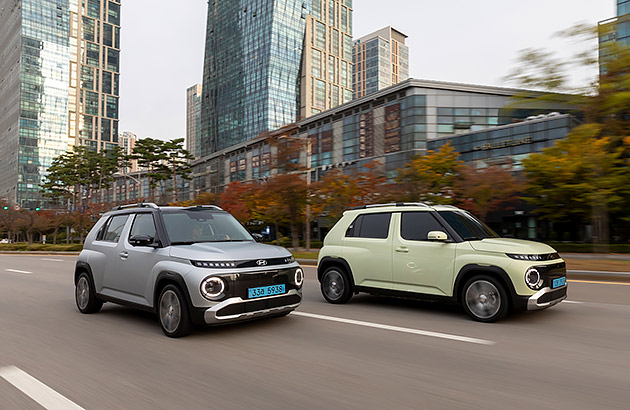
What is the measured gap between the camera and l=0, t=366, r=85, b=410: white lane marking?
339 centimetres

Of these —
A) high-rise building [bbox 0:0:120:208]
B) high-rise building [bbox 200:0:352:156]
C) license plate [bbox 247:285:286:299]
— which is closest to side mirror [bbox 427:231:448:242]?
license plate [bbox 247:285:286:299]

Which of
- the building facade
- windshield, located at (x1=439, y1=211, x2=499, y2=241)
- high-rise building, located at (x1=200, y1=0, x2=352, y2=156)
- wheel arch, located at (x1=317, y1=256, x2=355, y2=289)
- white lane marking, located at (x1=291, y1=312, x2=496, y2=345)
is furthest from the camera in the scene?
high-rise building, located at (x1=200, y1=0, x2=352, y2=156)

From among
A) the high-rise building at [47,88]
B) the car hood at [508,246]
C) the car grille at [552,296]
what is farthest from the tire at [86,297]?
the high-rise building at [47,88]

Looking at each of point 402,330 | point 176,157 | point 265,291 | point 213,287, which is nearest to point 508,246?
point 402,330

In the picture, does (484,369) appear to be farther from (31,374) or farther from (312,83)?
(312,83)

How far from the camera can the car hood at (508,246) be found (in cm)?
600

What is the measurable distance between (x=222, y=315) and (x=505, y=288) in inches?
147

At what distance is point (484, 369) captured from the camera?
4137 mm

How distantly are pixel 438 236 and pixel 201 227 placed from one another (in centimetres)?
344

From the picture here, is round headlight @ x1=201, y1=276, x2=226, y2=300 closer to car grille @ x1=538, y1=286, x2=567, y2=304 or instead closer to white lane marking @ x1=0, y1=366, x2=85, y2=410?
white lane marking @ x1=0, y1=366, x2=85, y2=410

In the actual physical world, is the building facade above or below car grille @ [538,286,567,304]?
above

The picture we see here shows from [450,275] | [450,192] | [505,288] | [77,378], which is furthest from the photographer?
[450,192]

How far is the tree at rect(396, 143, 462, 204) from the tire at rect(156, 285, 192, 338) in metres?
19.4

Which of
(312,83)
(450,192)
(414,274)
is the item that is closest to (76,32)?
(312,83)
